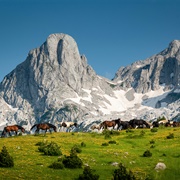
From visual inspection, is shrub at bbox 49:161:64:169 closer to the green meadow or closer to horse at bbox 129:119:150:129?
the green meadow

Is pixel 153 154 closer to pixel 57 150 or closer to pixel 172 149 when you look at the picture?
pixel 172 149

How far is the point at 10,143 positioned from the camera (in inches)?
1663

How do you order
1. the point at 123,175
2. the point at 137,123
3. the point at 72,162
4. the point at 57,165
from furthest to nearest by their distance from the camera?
the point at 137,123
the point at 72,162
the point at 57,165
the point at 123,175

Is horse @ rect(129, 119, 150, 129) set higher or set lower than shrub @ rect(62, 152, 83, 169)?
higher

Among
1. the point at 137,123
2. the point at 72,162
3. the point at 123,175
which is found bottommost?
the point at 123,175

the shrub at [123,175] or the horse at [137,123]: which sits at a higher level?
the horse at [137,123]

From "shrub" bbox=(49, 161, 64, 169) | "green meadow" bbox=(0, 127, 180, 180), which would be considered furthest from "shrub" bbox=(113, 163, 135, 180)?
"shrub" bbox=(49, 161, 64, 169)

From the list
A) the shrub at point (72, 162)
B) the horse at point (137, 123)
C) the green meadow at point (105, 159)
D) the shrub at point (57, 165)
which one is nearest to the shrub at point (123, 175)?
the green meadow at point (105, 159)

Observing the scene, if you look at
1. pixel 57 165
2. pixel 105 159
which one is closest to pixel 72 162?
pixel 57 165

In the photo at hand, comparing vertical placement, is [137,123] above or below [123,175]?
above

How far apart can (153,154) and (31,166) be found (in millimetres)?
14809

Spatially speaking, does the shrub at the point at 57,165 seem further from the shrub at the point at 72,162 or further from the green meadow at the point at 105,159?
the shrub at the point at 72,162

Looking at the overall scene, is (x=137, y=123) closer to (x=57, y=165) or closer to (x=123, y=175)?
(x=57, y=165)

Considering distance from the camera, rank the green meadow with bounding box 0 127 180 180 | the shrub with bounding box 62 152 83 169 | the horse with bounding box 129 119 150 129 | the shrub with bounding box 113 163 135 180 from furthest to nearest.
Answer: the horse with bounding box 129 119 150 129, the shrub with bounding box 62 152 83 169, the green meadow with bounding box 0 127 180 180, the shrub with bounding box 113 163 135 180
